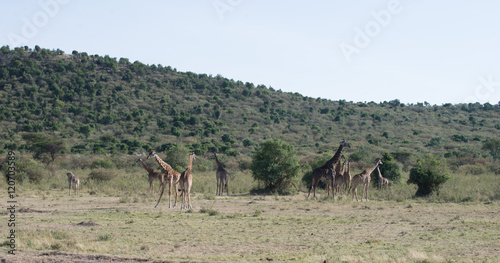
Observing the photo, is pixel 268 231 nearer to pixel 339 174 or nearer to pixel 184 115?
pixel 339 174

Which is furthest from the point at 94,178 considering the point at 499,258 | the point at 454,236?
the point at 499,258

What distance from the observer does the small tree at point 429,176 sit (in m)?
24.8

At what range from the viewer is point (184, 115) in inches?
2749

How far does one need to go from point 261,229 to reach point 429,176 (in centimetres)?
1316

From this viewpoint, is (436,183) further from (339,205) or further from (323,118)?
(323,118)

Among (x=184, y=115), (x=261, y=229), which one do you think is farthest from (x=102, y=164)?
(x=184, y=115)

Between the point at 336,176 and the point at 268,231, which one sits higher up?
Result: the point at 336,176

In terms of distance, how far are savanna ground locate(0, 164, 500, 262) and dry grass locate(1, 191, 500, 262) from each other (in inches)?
1.1

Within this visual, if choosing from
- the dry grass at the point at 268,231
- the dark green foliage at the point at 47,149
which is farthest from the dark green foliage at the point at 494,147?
the dark green foliage at the point at 47,149

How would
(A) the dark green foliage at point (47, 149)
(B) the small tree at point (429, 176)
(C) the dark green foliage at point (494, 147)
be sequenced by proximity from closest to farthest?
(B) the small tree at point (429, 176) → (A) the dark green foliage at point (47, 149) → (C) the dark green foliage at point (494, 147)

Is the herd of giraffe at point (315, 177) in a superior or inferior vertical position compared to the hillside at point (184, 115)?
inferior

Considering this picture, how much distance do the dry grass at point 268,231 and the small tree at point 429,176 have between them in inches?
119

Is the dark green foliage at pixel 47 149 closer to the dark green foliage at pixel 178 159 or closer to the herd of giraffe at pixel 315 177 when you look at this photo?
the dark green foliage at pixel 178 159

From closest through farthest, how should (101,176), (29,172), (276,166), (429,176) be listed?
(429,176)
(276,166)
(29,172)
(101,176)
